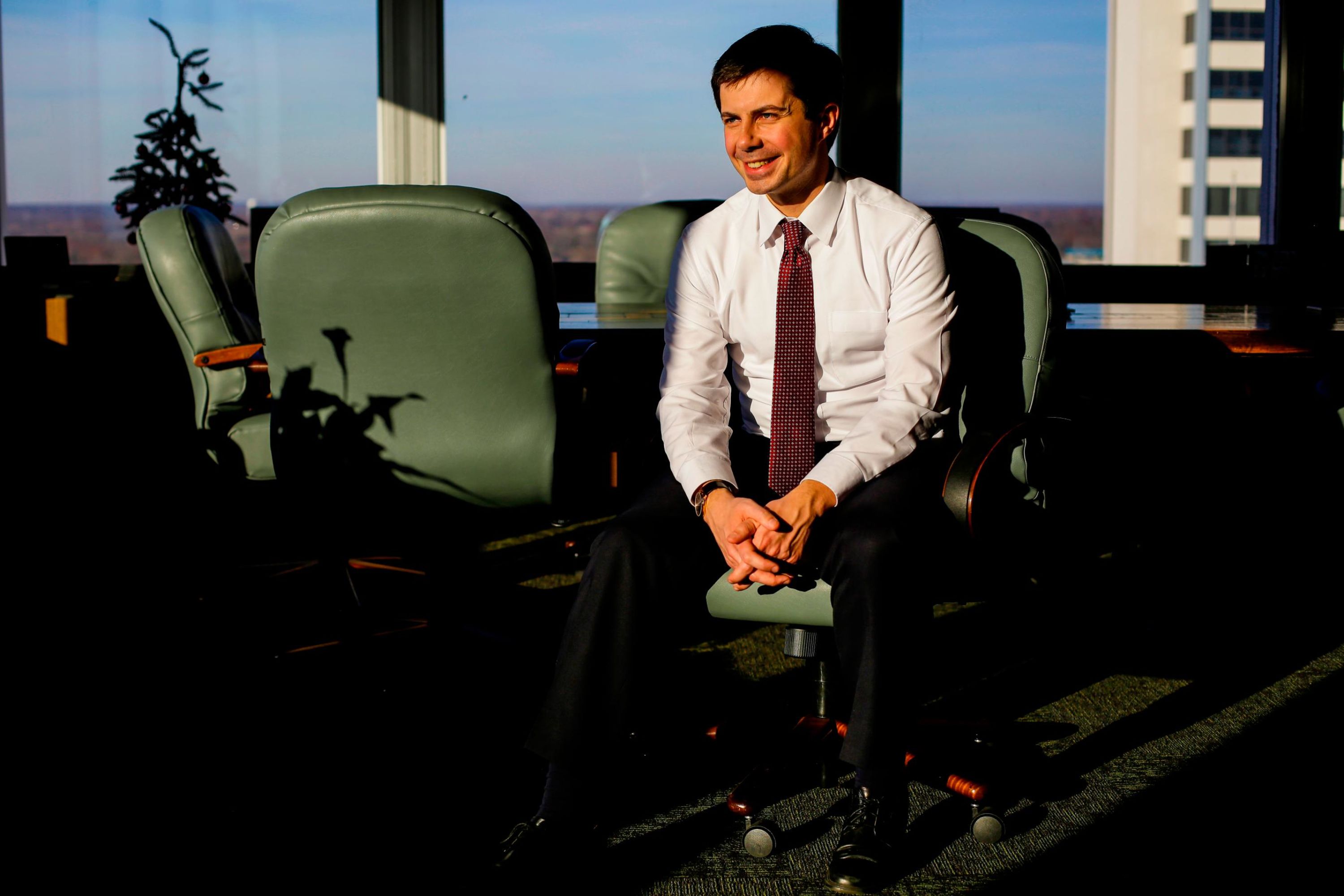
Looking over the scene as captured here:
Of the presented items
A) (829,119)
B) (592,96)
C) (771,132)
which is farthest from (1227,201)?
(771,132)

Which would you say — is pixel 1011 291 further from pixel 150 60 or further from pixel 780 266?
pixel 150 60

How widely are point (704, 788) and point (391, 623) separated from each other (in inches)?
41.1

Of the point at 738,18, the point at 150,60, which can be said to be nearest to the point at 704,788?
the point at 738,18

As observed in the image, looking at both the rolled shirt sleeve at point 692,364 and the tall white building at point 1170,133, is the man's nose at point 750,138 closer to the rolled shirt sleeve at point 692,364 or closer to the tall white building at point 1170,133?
the rolled shirt sleeve at point 692,364

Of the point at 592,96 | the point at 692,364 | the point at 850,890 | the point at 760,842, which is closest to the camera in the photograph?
the point at 850,890

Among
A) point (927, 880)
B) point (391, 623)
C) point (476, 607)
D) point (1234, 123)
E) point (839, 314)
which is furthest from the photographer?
point (1234, 123)

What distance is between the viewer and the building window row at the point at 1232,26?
5.27 m

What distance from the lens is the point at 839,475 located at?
1.76m

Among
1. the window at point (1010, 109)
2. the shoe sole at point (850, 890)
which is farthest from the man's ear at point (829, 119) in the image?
the window at point (1010, 109)

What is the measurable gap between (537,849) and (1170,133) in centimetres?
509

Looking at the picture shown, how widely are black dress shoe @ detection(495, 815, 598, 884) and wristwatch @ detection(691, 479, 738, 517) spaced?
0.52 metres

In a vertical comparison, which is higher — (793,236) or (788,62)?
(788,62)

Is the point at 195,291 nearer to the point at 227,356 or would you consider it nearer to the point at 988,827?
the point at 227,356

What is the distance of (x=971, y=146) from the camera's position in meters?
5.39
